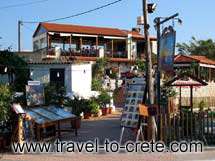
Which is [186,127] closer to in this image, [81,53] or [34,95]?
[34,95]

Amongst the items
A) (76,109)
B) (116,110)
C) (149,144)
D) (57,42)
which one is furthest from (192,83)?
(57,42)

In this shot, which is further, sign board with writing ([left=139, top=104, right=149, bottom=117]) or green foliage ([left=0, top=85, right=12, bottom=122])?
sign board with writing ([left=139, top=104, right=149, bottom=117])

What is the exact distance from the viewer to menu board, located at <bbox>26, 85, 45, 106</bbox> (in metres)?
18.8

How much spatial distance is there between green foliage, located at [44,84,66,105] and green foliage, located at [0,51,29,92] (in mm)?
1294

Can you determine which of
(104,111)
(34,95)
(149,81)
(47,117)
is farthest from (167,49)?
(104,111)

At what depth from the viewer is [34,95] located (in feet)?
62.5

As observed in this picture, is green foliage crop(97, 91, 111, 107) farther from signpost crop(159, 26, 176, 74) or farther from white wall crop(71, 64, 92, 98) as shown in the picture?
signpost crop(159, 26, 176, 74)

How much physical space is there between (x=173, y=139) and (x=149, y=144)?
0.96 metres

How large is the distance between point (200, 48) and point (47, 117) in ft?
180

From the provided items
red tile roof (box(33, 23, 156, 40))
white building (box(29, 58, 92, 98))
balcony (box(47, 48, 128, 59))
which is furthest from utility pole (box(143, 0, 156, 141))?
red tile roof (box(33, 23, 156, 40))

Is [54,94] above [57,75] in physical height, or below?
below

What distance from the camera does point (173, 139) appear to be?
51.0 feet

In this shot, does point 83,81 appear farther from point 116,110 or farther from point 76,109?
point 76,109

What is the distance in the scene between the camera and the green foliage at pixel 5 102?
1448 centimetres
